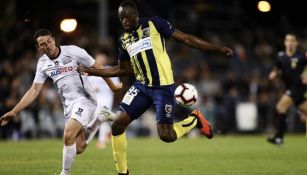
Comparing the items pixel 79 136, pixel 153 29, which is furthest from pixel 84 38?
pixel 153 29

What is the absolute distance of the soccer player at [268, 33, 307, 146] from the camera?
1931cm

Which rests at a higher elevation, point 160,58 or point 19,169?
point 160,58

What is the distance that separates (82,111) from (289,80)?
339 inches

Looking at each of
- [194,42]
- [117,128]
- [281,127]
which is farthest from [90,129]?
[281,127]

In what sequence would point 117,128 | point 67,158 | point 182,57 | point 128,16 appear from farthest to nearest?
point 182,57 → point 67,158 → point 117,128 → point 128,16

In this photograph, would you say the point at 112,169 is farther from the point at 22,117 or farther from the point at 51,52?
the point at 22,117

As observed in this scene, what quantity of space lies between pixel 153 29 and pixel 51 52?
2098 millimetres

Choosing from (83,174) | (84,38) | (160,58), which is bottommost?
(83,174)

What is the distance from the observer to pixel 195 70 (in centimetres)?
3014

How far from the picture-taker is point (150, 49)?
38.2ft

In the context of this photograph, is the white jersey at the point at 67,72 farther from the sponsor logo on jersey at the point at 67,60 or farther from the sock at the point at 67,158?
the sock at the point at 67,158

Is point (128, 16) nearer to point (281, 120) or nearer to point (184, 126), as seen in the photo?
point (184, 126)

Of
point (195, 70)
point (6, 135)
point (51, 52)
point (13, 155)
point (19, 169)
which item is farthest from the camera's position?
point (195, 70)

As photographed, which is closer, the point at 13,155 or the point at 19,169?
the point at 19,169
